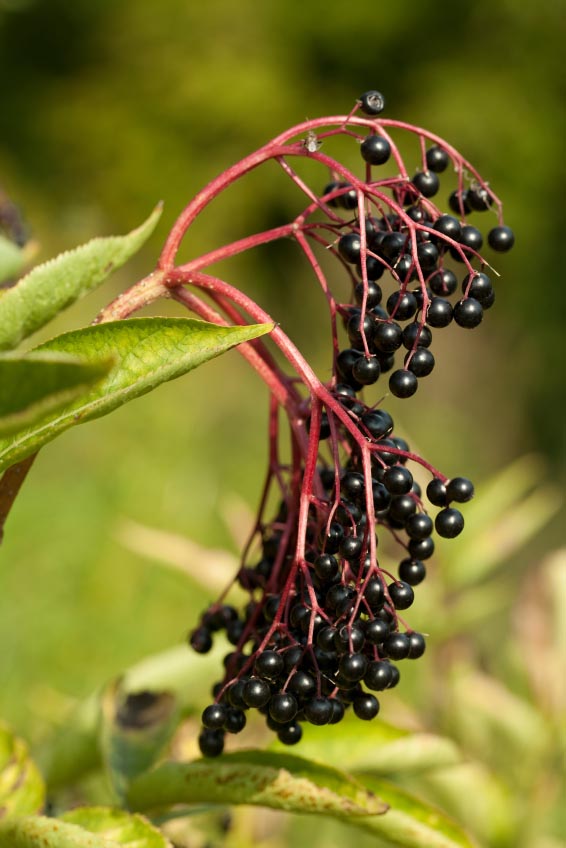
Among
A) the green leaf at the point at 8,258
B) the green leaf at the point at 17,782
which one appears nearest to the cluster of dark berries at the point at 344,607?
the green leaf at the point at 17,782

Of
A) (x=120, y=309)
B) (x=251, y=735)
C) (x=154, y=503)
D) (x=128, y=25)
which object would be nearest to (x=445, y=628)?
(x=251, y=735)

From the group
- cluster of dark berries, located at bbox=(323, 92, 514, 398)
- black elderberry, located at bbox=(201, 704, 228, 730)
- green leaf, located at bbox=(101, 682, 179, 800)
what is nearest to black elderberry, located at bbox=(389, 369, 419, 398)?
cluster of dark berries, located at bbox=(323, 92, 514, 398)

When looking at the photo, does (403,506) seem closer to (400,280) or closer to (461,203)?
(400,280)

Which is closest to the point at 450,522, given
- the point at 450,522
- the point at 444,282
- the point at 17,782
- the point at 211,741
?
the point at 450,522

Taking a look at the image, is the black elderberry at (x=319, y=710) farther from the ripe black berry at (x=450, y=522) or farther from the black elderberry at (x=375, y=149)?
the black elderberry at (x=375, y=149)

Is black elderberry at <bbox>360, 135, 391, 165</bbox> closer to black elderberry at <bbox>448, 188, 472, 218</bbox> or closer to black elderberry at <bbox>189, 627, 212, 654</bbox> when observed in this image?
black elderberry at <bbox>448, 188, 472, 218</bbox>

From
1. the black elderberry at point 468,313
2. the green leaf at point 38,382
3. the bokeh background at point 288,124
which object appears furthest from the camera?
the bokeh background at point 288,124
